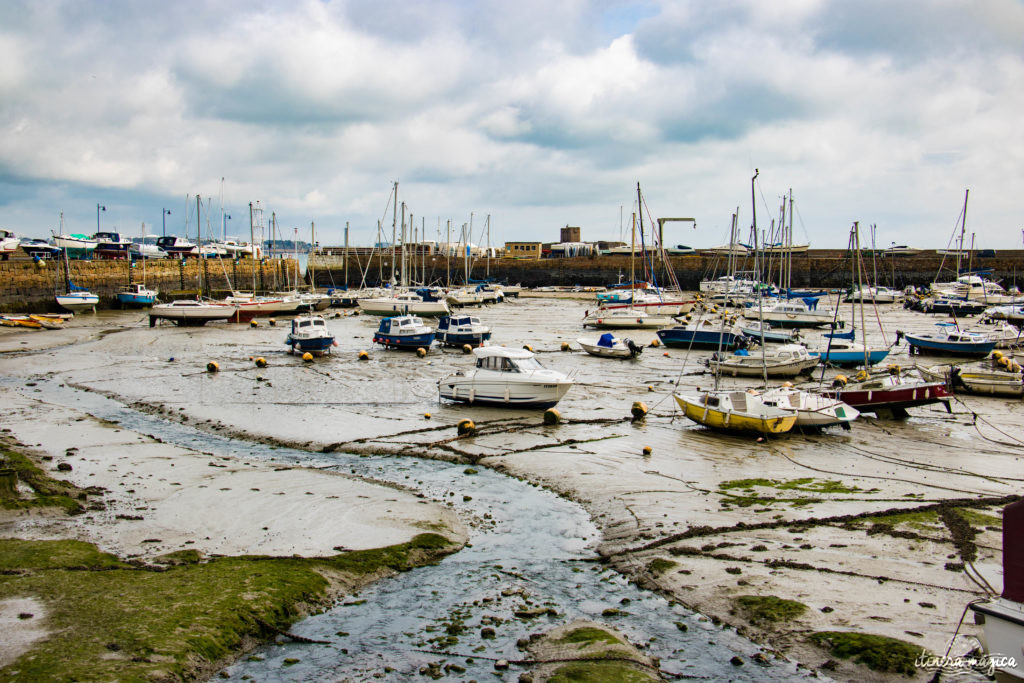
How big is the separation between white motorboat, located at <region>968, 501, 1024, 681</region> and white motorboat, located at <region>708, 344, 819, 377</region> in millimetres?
28848

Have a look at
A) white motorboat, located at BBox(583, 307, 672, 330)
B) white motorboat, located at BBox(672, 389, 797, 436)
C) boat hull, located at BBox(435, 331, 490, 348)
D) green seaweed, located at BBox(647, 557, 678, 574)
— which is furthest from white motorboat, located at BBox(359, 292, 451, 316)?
green seaweed, located at BBox(647, 557, 678, 574)

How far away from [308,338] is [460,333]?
9659 mm

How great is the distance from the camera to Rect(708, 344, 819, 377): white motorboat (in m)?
37.0

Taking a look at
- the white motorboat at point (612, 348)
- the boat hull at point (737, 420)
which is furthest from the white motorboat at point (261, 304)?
the boat hull at point (737, 420)

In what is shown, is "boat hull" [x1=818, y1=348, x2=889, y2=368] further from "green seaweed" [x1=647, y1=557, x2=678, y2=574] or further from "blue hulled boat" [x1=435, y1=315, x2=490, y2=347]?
"green seaweed" [x1=647, y1=557, x2=678, y2=574]

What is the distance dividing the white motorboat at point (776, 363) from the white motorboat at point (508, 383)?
12267mm

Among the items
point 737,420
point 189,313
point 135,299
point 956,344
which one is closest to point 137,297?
point 135,299

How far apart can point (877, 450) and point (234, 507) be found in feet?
60.0

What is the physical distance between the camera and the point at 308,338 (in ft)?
141

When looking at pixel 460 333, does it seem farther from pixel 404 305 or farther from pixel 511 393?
pixel 404 305

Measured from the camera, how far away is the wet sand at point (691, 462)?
1216cm

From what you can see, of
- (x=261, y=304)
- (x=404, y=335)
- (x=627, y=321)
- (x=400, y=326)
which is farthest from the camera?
(x=261, y=304)

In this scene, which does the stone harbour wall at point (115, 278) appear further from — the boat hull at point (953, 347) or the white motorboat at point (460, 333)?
the boat hull at point (953, 347)

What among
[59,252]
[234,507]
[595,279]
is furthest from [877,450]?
[595,279]
